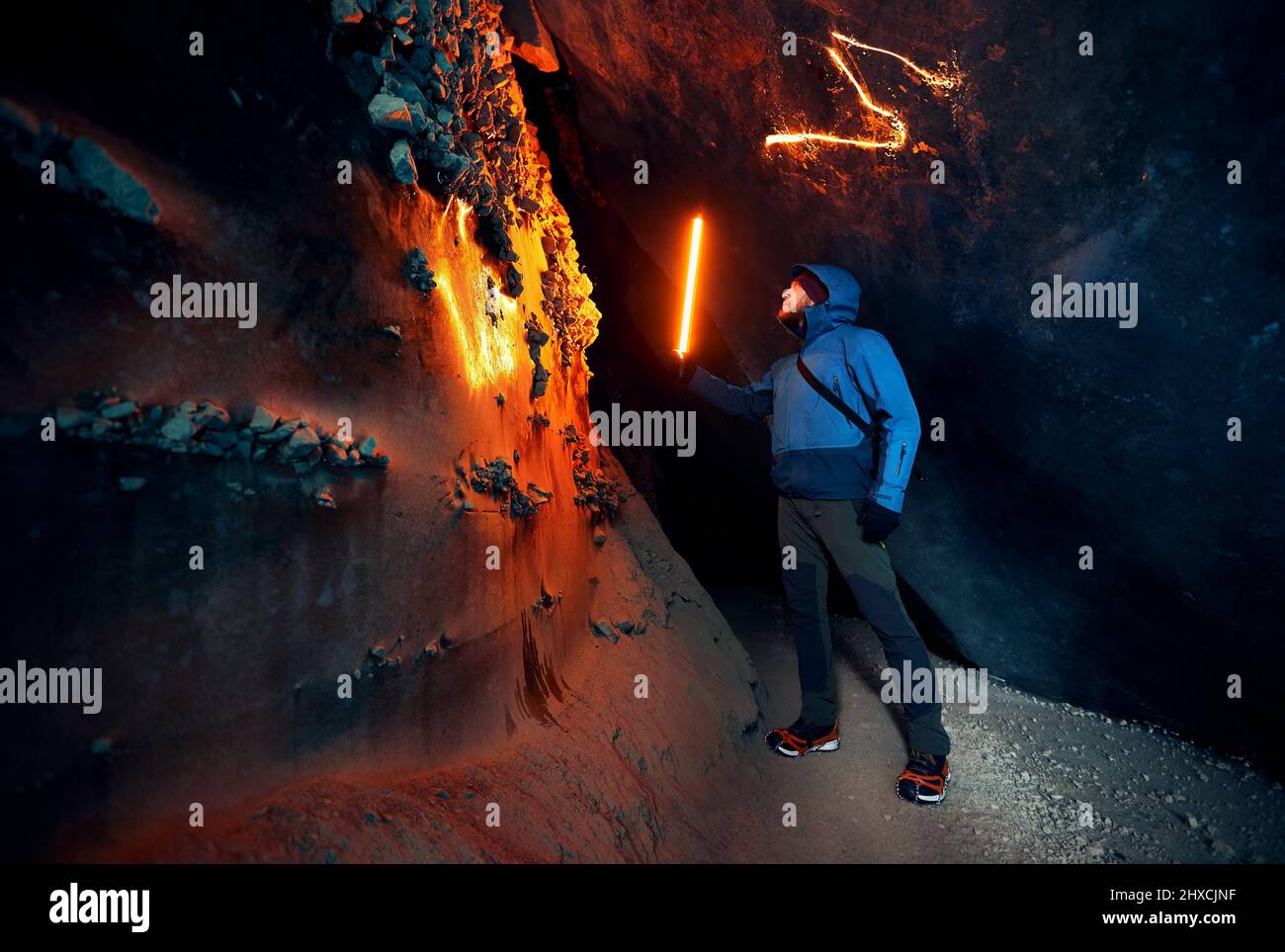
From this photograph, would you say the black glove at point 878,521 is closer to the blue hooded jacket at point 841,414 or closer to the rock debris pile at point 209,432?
the blue hooded jacket at point 841,414

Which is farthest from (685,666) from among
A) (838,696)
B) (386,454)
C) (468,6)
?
(468,6)

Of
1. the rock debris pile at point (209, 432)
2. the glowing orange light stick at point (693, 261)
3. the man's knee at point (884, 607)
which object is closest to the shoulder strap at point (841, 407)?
the man's knee at point (884, 607)

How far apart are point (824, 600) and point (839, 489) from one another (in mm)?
A: 676

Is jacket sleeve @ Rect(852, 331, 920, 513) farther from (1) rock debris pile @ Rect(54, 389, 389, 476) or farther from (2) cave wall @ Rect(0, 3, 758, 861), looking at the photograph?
(1) rock debris pile @ Rect(54, 389, 389, 476)

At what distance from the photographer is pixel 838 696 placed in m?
4.28

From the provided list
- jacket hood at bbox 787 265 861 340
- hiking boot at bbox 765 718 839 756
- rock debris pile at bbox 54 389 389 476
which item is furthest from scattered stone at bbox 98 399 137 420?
hiking boot at bbox 765 718 839 756

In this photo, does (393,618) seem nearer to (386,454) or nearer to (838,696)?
(386,454)

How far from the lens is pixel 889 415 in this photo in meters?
3.47

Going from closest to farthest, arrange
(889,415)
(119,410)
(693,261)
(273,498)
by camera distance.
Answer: (119,410) < (273,498) < (889,415) < (693,261)

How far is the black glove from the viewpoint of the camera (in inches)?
132

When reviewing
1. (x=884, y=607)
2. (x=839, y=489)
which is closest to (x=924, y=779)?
(x=884, y=607)

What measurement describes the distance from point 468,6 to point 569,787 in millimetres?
3384

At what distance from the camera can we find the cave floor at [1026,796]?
9.91 feet

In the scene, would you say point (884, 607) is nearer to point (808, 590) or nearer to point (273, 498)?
point (808, 590)
